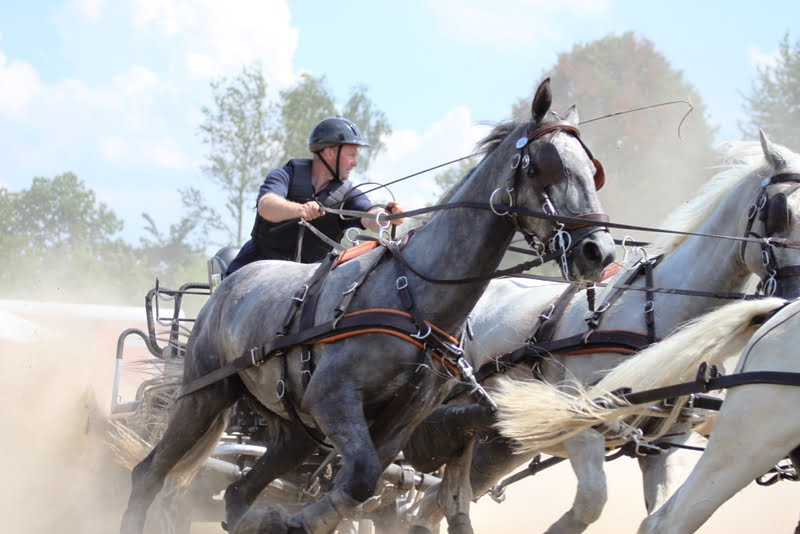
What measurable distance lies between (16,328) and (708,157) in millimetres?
18181

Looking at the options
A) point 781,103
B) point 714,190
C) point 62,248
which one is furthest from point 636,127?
point 62,248

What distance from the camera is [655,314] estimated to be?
15.3 feet

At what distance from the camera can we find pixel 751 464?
2812 mm

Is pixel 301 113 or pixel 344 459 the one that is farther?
pixel 301 113

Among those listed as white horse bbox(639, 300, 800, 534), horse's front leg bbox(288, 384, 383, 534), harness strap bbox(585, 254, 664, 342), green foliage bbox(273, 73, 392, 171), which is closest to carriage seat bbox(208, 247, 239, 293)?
horse's front leg bbox(288, 384, 383, 534)

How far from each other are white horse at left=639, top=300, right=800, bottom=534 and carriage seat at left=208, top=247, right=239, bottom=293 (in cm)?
385

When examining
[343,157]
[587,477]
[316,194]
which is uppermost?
[343,157]

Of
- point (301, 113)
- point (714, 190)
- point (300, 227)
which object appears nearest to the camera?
Result: point (714, 190)

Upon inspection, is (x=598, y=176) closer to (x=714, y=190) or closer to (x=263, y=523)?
(x=714, y=190)

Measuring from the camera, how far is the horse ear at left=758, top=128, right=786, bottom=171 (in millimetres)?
4477

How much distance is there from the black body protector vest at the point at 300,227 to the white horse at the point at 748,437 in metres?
2.80

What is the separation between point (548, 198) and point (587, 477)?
1746mm

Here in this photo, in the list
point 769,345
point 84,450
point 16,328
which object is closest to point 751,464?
point 769,345

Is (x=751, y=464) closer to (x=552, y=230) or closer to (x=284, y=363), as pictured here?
(x=552, y=230)
